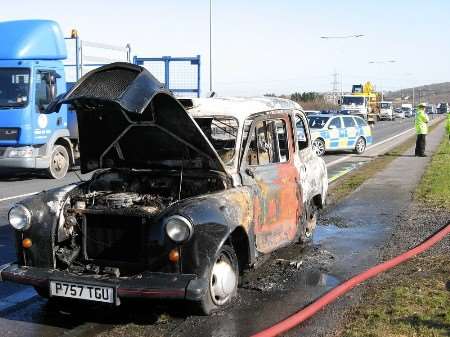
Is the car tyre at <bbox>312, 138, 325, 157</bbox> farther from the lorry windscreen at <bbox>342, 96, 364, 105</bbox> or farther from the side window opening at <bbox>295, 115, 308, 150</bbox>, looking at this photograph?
the lorry windscreen at <bbox>342, 96, 364, 105</bbox>

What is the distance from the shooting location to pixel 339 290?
5.52 m

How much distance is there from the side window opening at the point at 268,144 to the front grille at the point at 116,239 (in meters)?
1.48

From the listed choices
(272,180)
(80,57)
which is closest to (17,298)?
(272,180)

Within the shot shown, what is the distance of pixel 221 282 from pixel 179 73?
13942 millimetres

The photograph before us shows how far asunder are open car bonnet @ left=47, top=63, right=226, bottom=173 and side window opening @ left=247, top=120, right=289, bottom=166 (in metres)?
0.67

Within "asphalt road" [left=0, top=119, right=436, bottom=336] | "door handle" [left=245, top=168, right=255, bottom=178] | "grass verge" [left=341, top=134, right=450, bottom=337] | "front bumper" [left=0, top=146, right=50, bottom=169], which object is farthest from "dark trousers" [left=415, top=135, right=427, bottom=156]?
"door handle" [left=245, top=168, right=255, bottom=178]

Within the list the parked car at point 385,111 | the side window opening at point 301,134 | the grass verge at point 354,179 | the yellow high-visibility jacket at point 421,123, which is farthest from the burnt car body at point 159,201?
the parked car at point 385,111

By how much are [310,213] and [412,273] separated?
1.71 metres

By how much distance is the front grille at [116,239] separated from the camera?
4.98 m

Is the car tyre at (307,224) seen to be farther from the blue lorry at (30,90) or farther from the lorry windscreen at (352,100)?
the lorry windscreen at (352,100)

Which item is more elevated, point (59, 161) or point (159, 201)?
point (159, 201)

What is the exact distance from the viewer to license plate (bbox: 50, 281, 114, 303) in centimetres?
460

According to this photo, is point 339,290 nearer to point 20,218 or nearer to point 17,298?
point 20,218

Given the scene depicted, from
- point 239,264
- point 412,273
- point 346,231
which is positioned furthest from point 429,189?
point 239,264
